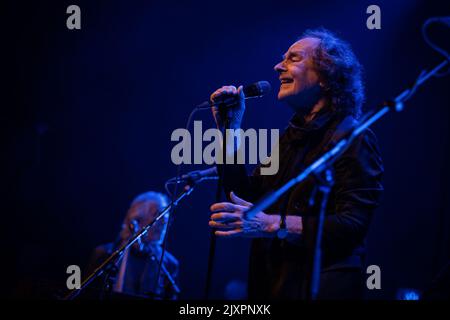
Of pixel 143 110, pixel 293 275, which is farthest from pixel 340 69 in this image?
pixel 143 110

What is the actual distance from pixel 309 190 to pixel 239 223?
0.40 m

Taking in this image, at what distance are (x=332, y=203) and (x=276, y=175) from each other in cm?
41

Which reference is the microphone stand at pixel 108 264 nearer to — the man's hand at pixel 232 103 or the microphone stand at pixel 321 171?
the man's hand at pixel 232 103

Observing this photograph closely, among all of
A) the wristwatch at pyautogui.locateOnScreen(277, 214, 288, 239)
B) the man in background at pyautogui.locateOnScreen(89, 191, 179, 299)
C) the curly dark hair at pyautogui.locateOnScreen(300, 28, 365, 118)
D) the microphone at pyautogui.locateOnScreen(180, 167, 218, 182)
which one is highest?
the curly dark hair at pyautogui.locateOnScreen(300, 28, 365, 118)

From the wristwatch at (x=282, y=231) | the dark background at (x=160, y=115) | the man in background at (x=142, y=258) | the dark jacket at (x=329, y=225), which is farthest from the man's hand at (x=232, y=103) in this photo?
the dark background at (x=160, y=115)

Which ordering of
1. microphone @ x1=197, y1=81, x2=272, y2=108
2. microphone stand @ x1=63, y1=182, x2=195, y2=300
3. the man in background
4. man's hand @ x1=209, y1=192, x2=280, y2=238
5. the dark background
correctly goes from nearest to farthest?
man's hand @ x1=209, y1=192, x2=280, y2=238 < microphone @ x1=197, y1=81, x2=272, y2=108 < microphone stand @ x1=63, y1=182, x2=195, y2=300 < the man in background < the dark background

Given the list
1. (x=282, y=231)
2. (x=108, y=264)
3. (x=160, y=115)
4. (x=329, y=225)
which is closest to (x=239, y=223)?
(x=282, y=231)

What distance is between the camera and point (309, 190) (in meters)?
2.18

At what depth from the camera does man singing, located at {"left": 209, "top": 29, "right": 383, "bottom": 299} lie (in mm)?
2002

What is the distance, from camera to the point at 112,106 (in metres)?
5.94

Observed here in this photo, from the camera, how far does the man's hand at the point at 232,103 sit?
2.46 meters

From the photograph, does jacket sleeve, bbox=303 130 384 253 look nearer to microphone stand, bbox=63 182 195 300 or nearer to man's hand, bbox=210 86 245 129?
man's hand, bbox=210 86 245 129

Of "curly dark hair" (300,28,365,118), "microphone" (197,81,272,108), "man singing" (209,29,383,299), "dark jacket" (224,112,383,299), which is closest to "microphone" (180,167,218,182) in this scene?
"man singing" (209,29,383,299)

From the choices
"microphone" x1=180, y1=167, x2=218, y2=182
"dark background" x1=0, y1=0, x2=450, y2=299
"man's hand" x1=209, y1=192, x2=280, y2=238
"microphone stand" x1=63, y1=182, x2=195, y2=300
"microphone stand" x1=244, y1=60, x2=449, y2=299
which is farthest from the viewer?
"dark background" x1=0, y1=0, x2=450, y2=299
